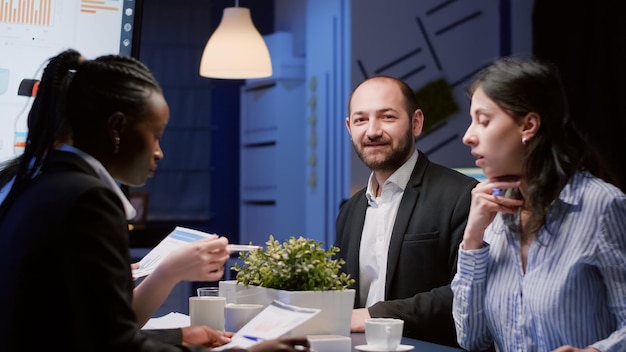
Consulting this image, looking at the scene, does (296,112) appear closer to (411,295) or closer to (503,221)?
(411,295)

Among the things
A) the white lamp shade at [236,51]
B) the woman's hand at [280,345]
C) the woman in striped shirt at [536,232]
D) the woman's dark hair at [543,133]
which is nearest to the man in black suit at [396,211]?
the woman in striped shirt at [536,232]

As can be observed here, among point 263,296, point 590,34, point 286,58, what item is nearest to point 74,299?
point 263,296

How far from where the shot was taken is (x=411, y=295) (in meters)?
2.93

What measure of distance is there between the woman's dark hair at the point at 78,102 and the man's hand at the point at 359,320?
2.99ft

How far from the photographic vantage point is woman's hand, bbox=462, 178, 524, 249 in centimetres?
214

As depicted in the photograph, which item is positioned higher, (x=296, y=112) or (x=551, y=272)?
(x=296, y=112)

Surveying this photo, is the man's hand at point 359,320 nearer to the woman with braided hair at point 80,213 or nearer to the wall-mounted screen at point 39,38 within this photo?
the woman with braided hair at point 80,213

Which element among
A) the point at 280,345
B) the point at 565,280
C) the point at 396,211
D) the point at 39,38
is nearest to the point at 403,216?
the point at 396,211

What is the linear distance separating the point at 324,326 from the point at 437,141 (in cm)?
446

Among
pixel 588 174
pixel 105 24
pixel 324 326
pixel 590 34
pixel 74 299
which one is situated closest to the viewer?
pixel 74 299

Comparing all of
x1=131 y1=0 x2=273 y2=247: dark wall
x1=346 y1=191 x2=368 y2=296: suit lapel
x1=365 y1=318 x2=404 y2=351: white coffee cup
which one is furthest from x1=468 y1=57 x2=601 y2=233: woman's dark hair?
x1=131 y1=0 x2=273 y2=247: dark wall

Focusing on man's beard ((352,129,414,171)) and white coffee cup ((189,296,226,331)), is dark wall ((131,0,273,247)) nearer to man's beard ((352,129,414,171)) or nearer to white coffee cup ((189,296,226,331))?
man's beard ((352,129,414,171))

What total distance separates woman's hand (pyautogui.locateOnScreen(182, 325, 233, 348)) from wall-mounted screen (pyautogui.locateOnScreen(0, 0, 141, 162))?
0.97 metres

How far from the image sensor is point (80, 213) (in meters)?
1.51
